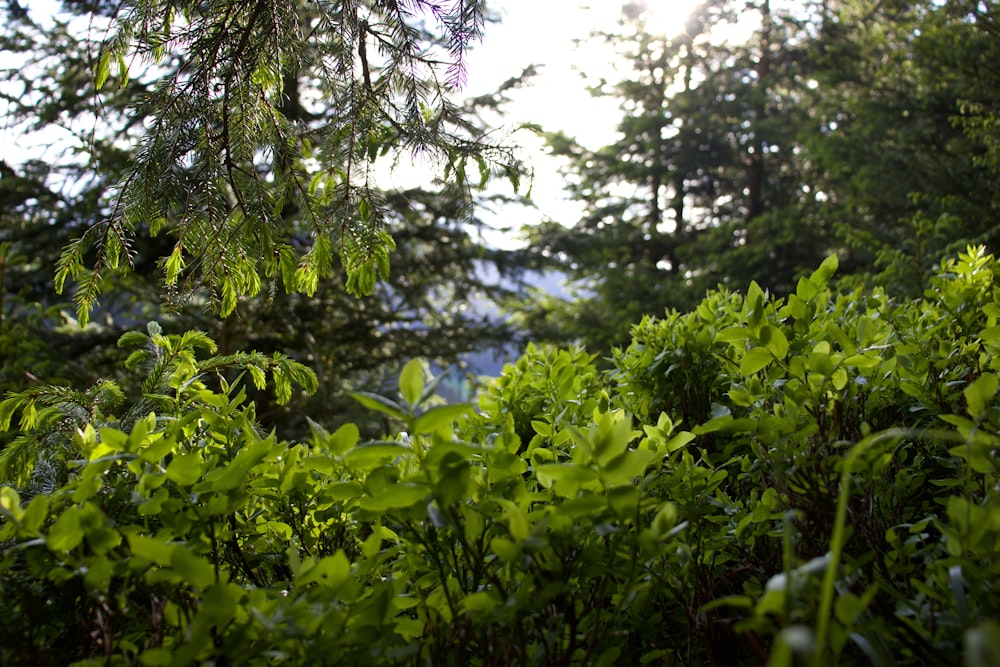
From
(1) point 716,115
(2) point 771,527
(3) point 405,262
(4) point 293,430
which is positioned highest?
(1) point 716,115

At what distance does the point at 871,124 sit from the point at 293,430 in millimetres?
11694

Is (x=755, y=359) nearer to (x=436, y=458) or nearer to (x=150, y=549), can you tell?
(x=436, y=458)

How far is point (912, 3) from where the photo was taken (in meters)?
11.2

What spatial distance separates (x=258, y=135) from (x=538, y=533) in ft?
5.86

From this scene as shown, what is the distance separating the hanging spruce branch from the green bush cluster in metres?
0.42

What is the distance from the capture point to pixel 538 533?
0.90 m

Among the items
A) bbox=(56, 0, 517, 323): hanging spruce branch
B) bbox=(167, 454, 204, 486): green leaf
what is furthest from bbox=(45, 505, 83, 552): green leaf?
bbox=(56, 0, 517, 323): hanging spruce branch

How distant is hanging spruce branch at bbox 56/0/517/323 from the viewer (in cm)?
191

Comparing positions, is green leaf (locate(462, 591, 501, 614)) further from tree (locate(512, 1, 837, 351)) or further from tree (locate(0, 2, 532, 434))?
tree (locate(512, 1, 837, 351))

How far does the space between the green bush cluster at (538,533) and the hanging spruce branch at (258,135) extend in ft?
1.39

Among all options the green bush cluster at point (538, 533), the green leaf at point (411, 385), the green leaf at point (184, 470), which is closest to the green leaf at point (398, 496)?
the green bush cluster at point (538, 533)

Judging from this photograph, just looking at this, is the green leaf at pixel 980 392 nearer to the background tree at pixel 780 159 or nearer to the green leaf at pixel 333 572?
the green leaf at pixel 333 572

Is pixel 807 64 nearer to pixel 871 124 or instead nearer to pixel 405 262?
pixel 871 124

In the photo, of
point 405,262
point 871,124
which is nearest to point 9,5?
point 405,262
